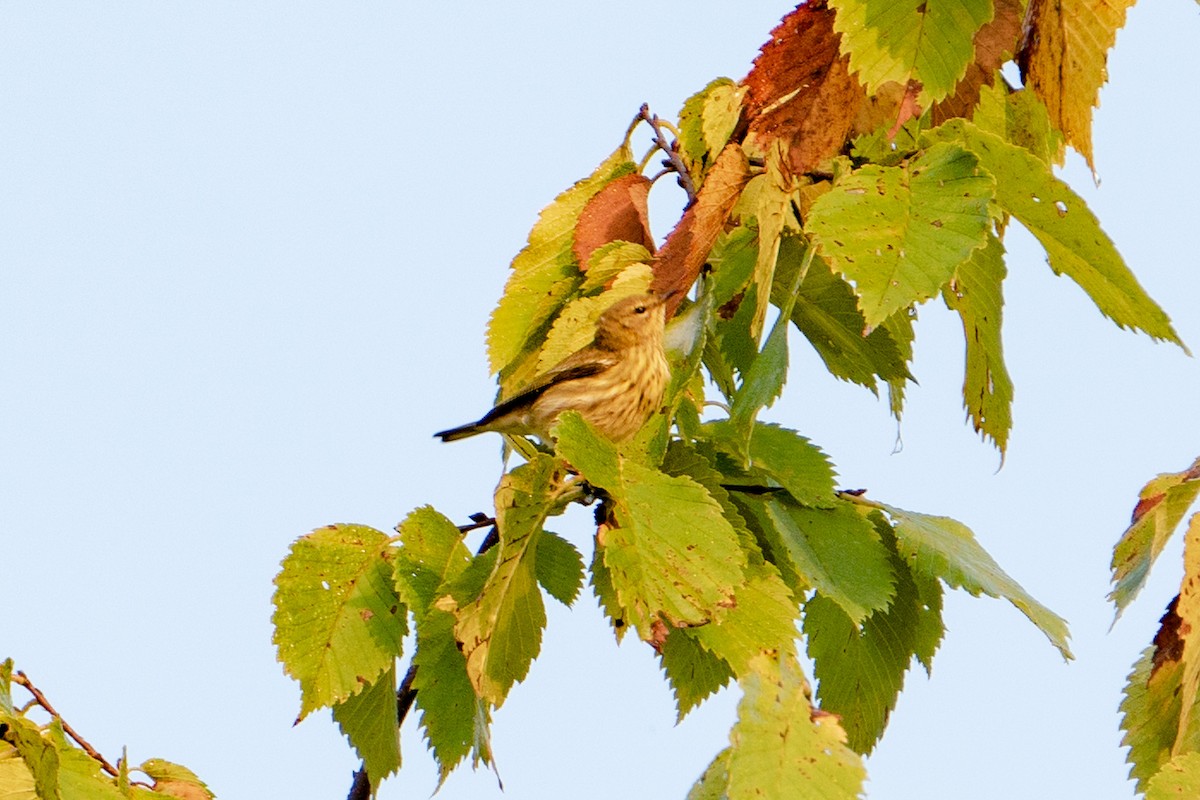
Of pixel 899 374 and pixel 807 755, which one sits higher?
pixel 899 374

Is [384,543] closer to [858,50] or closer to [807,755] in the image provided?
[807,755]

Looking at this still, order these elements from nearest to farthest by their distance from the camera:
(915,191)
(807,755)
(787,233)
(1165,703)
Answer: (807,755)
(1165,703)
(915,191)
(787,233)

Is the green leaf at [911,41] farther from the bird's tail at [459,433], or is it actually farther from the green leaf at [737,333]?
the bird's tail at [459,433]

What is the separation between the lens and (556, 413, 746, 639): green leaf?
2.59 metres

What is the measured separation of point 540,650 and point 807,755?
34.0 inches

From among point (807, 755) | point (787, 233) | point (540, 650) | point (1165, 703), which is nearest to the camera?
point (807, 755)

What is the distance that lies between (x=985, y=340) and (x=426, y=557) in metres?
1.27

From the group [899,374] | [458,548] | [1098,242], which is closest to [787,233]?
[899,374]

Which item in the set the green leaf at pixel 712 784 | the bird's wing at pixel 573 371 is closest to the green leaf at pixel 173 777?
the green leaf at pixel 712 784

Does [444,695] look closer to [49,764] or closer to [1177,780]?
[49,764]

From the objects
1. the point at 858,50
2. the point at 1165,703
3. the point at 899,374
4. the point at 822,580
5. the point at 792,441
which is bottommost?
the point at 1165,703

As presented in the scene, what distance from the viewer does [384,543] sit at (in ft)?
10.2

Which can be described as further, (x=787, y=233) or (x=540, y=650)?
(x=787, y=233)

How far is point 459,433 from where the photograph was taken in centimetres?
589
